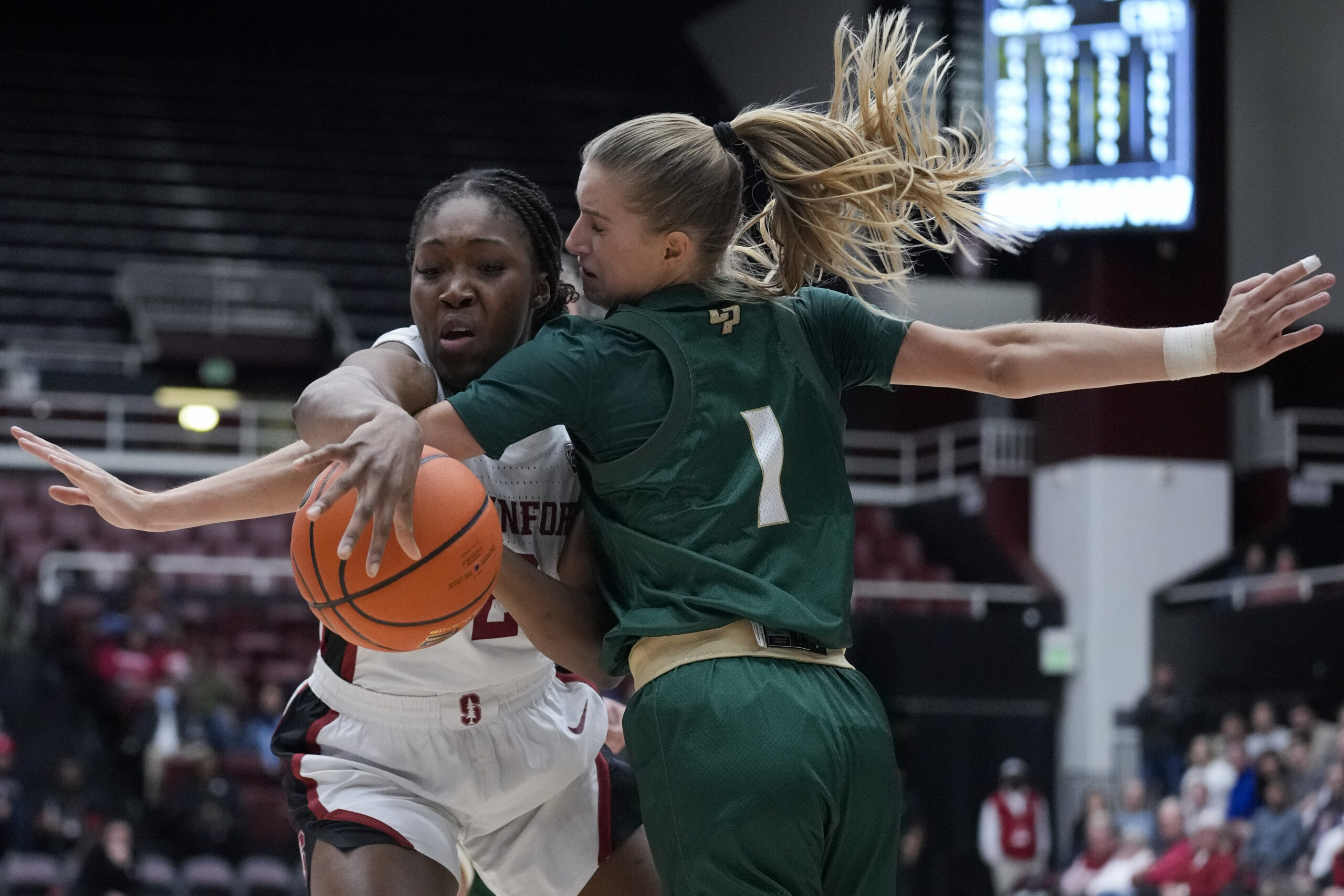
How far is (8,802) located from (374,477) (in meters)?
8.79

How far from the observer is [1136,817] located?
38.8 ft

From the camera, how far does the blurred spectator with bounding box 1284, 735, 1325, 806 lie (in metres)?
10.3

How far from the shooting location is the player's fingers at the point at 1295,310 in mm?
2572

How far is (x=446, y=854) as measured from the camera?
288 centimetres

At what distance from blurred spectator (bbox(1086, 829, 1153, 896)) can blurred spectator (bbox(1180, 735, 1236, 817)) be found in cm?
47

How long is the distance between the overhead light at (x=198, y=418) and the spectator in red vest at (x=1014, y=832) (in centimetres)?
777

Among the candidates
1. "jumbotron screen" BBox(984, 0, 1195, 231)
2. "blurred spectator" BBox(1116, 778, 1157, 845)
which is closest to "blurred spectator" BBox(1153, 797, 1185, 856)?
"blurred spectator" BBox(1116, 778, 1157, 845)

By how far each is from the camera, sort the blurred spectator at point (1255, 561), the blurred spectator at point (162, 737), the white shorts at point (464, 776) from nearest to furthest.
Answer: the white shorts at point (464, 776), the blurred spectator at point (162, 737), the blurred spectator at point (1255, 561)

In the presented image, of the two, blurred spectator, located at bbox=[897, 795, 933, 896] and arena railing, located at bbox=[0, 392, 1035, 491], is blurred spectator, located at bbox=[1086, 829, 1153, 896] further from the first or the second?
arena railing, located at bbox=[0, 392, 1035, 491]

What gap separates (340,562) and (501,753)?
0.73 m

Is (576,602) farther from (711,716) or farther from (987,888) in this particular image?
(987,888)

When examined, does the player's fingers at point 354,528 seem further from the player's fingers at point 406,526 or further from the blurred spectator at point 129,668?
the blurred spectator at point 129,668

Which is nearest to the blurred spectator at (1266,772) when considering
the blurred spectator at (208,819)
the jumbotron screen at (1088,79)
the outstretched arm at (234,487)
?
the jumbotron screen at (1088,79)

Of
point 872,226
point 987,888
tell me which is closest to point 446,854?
point 872,226
